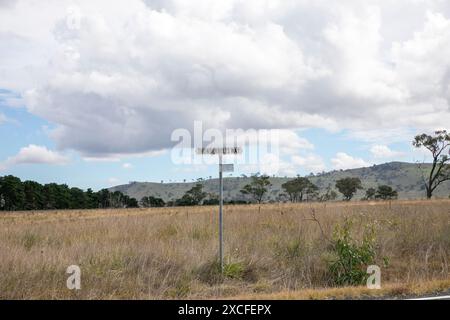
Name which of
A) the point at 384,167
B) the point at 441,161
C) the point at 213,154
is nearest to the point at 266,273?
the point at 213,154

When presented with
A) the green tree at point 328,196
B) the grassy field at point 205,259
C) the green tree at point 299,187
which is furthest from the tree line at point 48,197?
the grassy field at point 205,259

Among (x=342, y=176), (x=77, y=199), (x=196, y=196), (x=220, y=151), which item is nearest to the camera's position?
(x=220, y=151)

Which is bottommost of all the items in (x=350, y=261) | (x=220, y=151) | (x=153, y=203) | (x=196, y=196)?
(x=350, y=261)

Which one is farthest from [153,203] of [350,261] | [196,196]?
[350,261]

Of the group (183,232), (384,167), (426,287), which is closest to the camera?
(426,287)

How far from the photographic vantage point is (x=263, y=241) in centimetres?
1435

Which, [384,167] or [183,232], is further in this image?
[384,167]

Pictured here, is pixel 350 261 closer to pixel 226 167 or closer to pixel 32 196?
pixel 226 167

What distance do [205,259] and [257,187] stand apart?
71400 millimetres

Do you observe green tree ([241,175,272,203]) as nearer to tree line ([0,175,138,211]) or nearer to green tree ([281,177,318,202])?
green tree ([281,177,318,202])

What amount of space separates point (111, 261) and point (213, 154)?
345cm

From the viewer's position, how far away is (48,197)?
8231 cm
